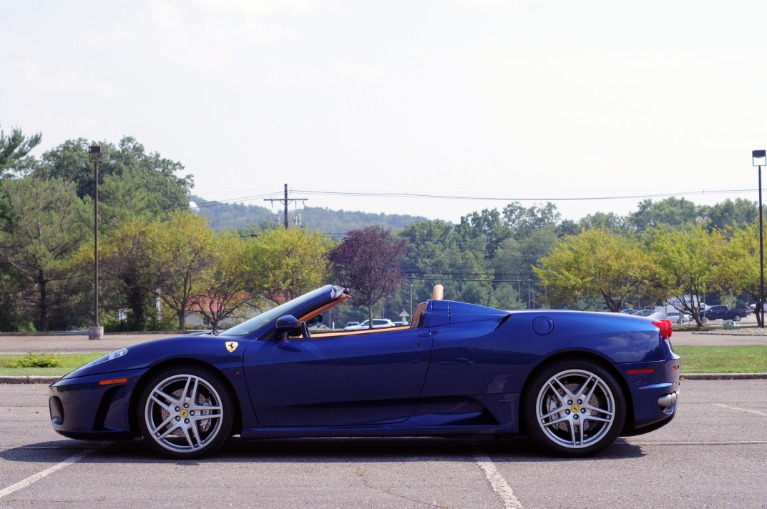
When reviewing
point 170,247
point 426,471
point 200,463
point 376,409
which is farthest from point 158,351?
point 170,247

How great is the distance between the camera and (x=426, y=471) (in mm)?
6340

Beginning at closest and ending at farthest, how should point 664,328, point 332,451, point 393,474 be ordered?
point 393,474 → point 664,328 → point 332,451

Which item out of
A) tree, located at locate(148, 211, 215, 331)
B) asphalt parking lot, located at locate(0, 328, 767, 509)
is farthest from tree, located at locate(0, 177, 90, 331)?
asphalt parking lot, located at locate(0, 328, 767, 509)

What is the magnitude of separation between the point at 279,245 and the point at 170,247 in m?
7.28

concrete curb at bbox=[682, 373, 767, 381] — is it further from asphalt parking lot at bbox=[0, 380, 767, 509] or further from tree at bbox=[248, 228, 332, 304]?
tree at bbox=[248, 228, 332, 304]

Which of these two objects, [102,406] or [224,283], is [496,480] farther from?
[224,283]

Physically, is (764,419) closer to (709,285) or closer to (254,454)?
(254,454)

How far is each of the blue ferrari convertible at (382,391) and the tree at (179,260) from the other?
54639 millimetres

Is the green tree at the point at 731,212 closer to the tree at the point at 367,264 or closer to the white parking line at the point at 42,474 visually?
the tree at the point at 367,264

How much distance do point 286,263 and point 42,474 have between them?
189 ft

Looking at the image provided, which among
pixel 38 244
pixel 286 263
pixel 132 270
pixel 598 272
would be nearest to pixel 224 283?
pixel 286 263

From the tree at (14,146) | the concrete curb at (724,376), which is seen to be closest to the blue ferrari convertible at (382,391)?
the concrete curb at (724,376)

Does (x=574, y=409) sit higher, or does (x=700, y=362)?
(x=574, y=409)

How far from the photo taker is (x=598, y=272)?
62656 millimetres
